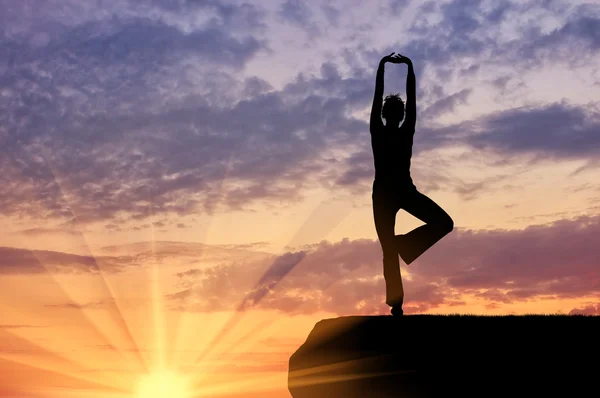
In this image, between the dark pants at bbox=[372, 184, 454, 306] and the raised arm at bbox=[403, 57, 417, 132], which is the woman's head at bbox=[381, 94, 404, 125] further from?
the dark pants at bbox=[372, 184, 454, 306]

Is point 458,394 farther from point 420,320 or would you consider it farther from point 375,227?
point 375,227

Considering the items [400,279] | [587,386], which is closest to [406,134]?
[400,279]

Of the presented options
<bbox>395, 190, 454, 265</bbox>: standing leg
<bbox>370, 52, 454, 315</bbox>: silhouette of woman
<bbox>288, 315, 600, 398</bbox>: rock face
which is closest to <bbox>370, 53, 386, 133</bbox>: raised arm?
<bbox>370, 52, 454, 315</bbox>: silhouette of woman

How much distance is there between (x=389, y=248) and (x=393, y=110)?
2272mm

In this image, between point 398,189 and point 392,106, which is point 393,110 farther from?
point 398,189

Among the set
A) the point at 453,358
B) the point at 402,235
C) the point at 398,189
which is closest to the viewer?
the point at 453,358

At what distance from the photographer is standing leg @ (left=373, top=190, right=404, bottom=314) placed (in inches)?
455

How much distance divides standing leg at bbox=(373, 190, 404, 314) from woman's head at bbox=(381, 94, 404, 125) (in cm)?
126

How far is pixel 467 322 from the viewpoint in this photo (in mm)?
10539

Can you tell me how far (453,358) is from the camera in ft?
32.5

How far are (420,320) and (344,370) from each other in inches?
55.0

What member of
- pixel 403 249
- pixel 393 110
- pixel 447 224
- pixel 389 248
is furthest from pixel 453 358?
pixel 393 110

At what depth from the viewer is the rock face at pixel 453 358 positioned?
9.20 metres

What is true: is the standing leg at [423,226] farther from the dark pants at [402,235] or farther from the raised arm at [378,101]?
the raised arm at [378,101]
